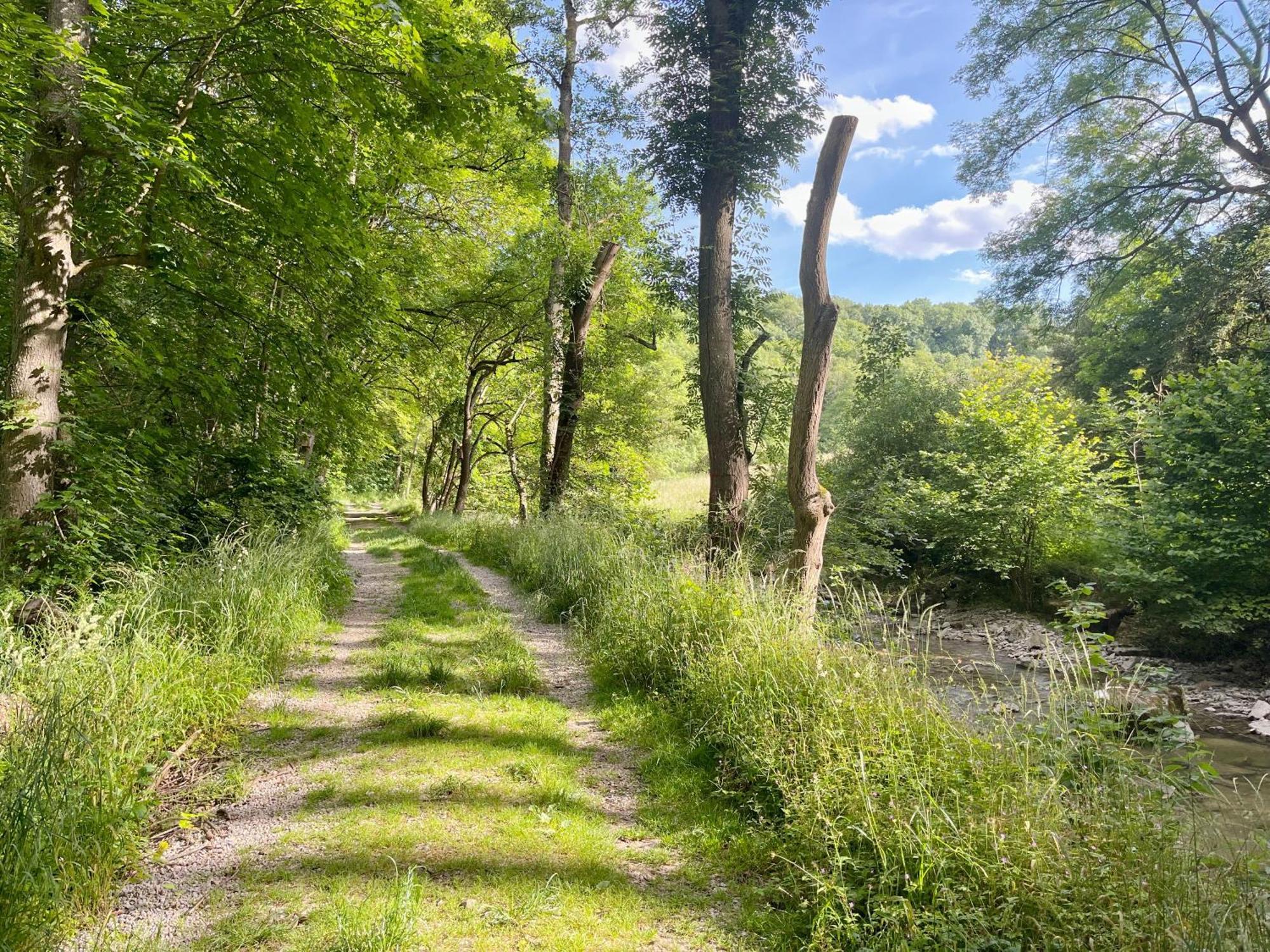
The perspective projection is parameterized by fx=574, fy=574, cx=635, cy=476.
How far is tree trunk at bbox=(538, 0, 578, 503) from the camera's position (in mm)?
13438

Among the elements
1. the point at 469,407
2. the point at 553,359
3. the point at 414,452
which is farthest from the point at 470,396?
the point at 414,452

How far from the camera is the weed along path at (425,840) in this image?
7.18ft

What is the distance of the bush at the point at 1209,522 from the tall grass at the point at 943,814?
7236mm

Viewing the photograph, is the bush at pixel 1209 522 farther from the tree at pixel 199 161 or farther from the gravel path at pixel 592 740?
the tree at pixel 199 161

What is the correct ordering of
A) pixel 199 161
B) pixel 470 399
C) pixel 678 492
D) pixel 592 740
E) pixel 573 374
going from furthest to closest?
pixel 678 492 < pixel 470 399 < pixel 573 374 < pixel 199 161 < pixel 592 740

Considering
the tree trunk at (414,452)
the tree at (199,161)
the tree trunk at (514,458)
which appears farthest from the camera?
the tree trunk at (414,452)

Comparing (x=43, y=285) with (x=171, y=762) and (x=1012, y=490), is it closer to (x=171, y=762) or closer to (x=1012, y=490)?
(x=171, y=762)

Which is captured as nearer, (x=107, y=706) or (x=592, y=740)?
(x=107, y=706)

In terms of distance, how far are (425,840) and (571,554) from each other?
17.3 feet

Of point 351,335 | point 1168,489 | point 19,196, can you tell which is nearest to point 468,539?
point 351,335

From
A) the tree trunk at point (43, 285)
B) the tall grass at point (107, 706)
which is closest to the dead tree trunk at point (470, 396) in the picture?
the tree trunk at point (43, 285)

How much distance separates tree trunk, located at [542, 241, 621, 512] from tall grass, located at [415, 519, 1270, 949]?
9.02 metres

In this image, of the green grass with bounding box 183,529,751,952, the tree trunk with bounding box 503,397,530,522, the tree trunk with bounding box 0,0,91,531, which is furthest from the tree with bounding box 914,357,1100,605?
the tree trunk with bounding box 0,0,91,531

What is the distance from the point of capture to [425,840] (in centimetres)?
276
